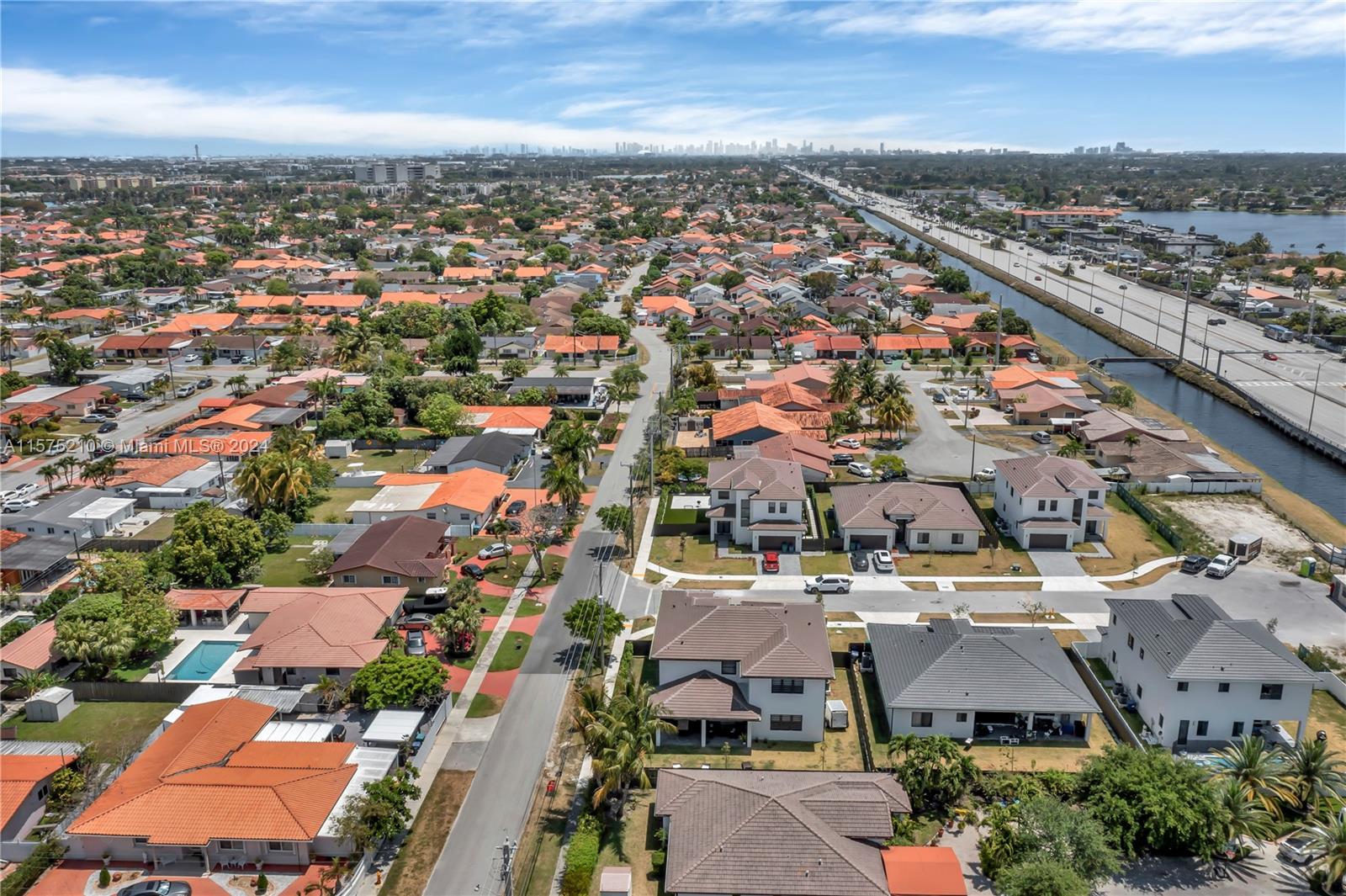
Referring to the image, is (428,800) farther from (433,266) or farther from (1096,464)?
(433,266)

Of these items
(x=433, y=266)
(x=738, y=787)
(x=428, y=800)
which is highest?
(x=433, y=266)

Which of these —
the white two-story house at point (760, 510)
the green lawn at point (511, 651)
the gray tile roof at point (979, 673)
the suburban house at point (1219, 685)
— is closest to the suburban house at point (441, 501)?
the green lawn at point (511, 651)

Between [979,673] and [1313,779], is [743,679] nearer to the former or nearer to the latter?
[979,673]

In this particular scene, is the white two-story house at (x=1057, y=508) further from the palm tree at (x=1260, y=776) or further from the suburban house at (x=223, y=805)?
the suburban house at (x=223, y=805)

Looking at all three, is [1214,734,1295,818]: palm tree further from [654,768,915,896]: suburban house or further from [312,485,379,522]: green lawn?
[312,485,379,522]: green lawn

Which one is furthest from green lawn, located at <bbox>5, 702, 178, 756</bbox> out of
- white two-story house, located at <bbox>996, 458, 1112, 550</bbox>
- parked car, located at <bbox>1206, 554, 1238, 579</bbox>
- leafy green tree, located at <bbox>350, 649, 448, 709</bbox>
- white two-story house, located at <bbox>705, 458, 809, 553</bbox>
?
parked car, located at <bbox>1206, 554, 1238, 579</bbox>

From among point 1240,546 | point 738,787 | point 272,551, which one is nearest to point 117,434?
point 272,551
